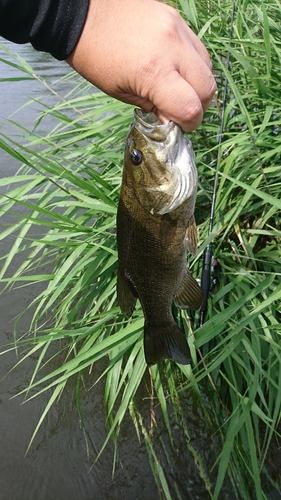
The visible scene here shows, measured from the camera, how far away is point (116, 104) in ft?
9.23

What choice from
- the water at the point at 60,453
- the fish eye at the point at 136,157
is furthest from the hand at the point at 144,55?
the water at the point at 60,453

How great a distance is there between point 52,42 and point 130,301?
0.90 meters

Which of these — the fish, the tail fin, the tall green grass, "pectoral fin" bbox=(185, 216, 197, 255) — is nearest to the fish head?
the fish

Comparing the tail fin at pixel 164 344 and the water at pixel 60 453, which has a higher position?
the tail fin at pixel 164 344

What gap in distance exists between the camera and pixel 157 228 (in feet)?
5.12

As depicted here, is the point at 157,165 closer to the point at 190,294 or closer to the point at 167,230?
the point at 167,230

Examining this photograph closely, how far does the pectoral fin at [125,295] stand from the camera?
5.44 ft

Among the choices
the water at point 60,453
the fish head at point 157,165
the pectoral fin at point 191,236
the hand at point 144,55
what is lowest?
the water at point 60,453

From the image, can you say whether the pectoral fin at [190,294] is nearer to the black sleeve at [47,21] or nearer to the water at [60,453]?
the black sleeve at [47,21]

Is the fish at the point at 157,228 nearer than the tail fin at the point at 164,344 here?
Yes

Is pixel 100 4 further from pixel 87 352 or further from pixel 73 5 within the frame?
pixel 87 352

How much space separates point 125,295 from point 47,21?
0.92 metres

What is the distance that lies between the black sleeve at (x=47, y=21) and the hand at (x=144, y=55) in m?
0.02

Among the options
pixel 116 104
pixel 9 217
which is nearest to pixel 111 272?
pixel 116 104
